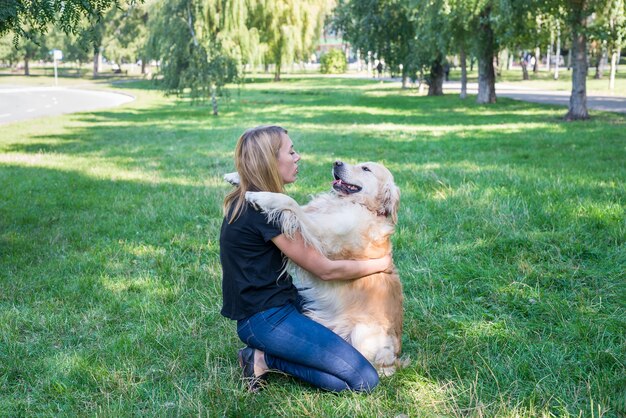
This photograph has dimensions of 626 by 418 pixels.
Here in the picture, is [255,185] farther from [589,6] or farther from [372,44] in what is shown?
[372,44]

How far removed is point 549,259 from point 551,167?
4.89 metres

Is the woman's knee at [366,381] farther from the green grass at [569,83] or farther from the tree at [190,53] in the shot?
the green grass at [569,83]

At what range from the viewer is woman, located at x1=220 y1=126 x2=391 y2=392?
3.85 metres

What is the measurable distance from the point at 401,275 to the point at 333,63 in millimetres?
77385

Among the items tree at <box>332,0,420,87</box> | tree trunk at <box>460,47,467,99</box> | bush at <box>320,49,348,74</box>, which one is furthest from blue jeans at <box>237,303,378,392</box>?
bush at <box>320,49,348,74</box>

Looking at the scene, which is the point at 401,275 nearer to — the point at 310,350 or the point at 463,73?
the point at 310,350

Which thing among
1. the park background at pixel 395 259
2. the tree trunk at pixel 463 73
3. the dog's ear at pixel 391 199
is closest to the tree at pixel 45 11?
the park background at pixel 395 259

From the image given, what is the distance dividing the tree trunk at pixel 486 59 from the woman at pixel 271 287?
61.6 ft

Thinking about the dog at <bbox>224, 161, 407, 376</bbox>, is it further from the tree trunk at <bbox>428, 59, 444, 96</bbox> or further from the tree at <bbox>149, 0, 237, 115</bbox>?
the tree trunk at <bbox>428, 59, 444, 96</bbox>

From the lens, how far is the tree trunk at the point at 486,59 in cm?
2338

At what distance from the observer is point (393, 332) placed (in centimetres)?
423

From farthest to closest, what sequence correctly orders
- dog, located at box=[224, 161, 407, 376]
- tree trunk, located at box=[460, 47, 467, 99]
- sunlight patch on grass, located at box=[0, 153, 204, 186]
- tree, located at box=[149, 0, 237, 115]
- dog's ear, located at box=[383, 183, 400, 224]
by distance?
tree trunk, located at box=[460, 47, 467, 99], tree, located at box=[149, 0, 237, 115], sunlight patch on grass, located at box=[0, 153, 204, 186], dog's ear, located at box=[383, 183, 400, 224], dog, located at box=[224, 161, 407, 376]

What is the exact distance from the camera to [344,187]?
14.9 feet

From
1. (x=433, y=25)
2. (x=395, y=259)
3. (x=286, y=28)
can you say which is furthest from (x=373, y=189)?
(x=286, y=28)
